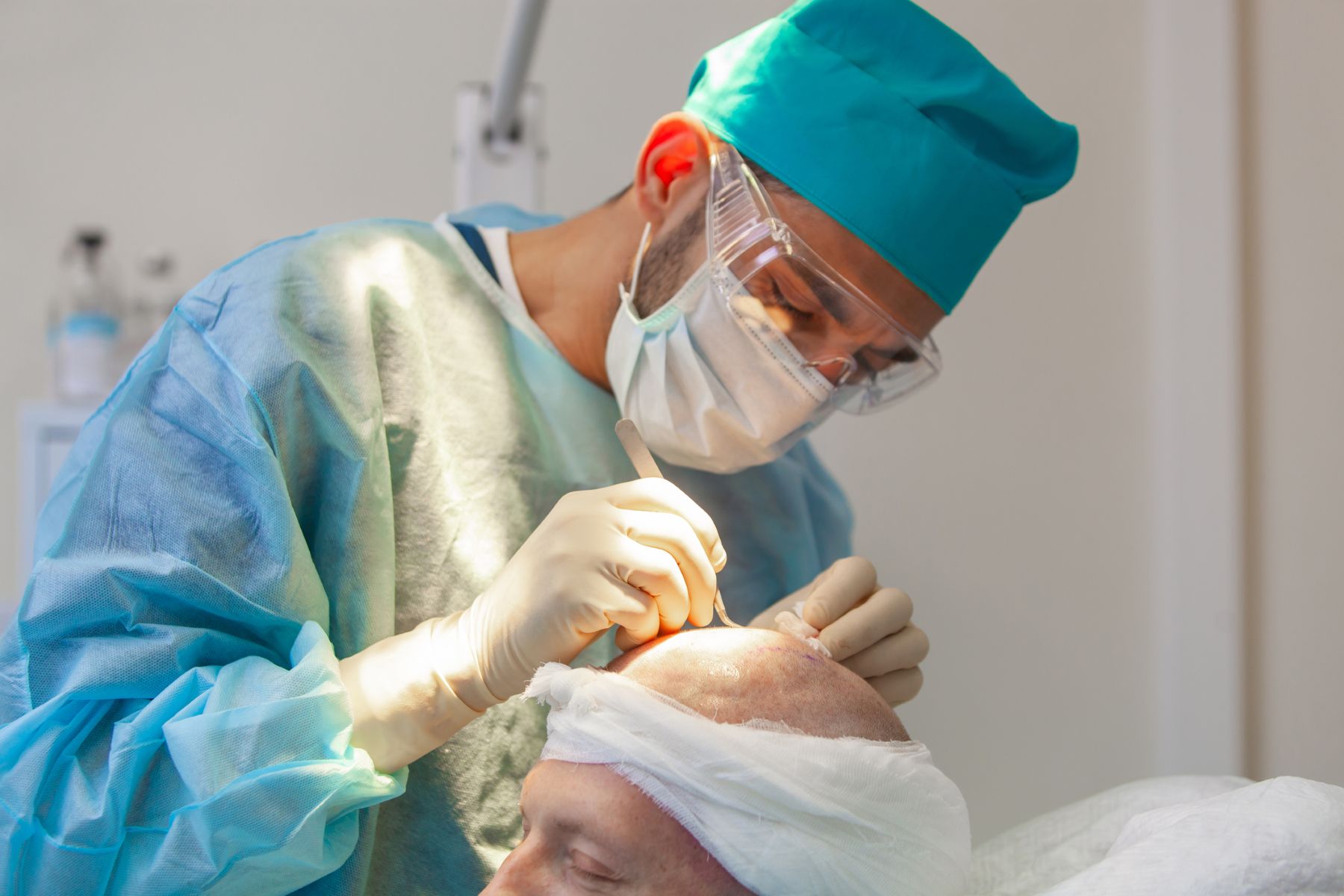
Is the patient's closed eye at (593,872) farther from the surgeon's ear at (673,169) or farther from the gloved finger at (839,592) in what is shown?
the surgeon's ear at (673,169)

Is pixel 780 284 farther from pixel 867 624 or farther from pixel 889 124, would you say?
pixel 867 624

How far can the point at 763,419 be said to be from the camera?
1302mm

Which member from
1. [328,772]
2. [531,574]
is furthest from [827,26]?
[328,772]

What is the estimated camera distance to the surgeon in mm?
978

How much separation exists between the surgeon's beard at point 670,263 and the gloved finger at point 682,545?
34cm

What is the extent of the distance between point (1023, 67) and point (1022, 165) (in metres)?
0.85

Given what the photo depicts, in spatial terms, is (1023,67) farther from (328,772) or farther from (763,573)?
(328,772)

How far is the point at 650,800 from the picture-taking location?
0.87 metres

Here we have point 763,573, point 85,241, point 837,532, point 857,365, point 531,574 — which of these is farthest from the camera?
point 85,241

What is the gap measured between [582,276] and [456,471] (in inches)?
12.7

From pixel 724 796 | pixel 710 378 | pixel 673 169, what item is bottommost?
pixel 724 796

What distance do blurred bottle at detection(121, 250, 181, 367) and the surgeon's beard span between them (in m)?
1.15

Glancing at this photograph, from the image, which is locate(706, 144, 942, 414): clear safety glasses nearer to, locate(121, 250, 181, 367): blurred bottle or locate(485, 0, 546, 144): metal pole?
locate(485, 0, 546, 144): metal pole

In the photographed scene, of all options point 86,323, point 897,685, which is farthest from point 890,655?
point 86,323
